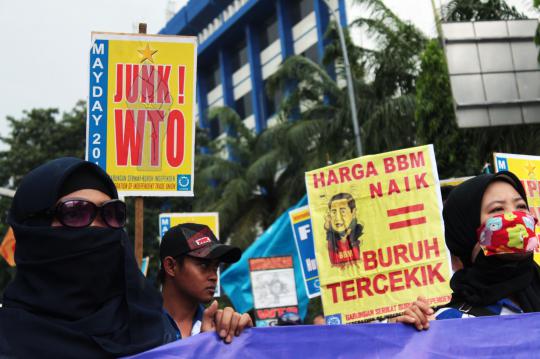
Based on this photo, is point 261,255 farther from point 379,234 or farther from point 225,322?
point 225,322

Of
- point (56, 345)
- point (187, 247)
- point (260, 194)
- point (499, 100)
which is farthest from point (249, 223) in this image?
point (56, 345)

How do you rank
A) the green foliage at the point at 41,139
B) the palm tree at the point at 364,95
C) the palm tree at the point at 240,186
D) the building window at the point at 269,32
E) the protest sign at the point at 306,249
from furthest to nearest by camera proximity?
the building window at the point at 269,32, the green foliage at the point at 41,139, the palm tree at the point at 240,186, the palm tree at the point at 364,95, the protest sign at the point at 306,249

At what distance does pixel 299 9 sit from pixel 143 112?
30.8m

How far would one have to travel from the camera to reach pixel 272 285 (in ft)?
35.4

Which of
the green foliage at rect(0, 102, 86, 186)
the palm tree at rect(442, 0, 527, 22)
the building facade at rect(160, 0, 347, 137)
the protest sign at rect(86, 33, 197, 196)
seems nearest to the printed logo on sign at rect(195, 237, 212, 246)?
the protest sign at rect(86, 33, 197, 196)

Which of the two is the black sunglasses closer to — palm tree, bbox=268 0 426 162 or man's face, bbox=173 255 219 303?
man's face, bbox=173 255 219 303

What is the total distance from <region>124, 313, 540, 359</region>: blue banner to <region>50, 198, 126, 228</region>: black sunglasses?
452 millimetres

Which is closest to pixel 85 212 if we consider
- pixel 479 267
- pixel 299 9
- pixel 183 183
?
pixel 479 267

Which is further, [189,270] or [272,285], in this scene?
[272,285]

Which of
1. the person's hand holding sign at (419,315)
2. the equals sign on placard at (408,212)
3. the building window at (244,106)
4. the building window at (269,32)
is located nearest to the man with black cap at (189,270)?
the person's hand holding sign at (419,315)

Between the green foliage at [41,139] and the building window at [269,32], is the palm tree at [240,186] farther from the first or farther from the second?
the building window at [269,32]

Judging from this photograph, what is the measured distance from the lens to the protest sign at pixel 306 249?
27.0 feet

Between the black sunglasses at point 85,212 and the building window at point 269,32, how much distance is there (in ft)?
114

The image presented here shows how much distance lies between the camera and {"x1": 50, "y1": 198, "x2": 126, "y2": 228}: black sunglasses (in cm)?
242
